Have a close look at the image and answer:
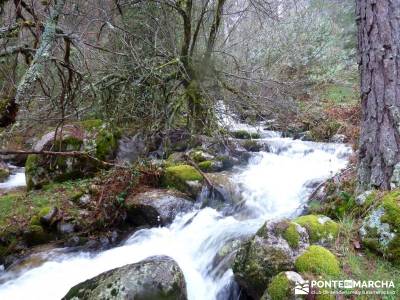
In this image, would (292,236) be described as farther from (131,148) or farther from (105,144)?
(131,148)

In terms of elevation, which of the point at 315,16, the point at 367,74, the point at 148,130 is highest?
the point at 315,16

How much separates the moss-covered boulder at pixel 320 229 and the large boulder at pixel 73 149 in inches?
167

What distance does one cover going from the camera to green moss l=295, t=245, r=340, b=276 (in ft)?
9.34

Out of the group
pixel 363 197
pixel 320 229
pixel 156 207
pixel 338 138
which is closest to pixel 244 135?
pixel 338 138

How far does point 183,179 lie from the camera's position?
623 cm

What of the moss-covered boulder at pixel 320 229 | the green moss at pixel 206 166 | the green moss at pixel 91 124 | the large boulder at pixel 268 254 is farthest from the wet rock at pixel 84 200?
the moss-covered boulder at pixel 320 229

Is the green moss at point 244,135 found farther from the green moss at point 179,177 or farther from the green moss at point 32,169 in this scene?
the green moss at point 32,169

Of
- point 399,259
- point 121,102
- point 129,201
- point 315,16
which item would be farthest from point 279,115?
point 315,16

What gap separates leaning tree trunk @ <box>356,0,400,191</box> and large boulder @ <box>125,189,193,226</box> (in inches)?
117

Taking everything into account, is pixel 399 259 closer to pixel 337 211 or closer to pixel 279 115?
pixel 337 211

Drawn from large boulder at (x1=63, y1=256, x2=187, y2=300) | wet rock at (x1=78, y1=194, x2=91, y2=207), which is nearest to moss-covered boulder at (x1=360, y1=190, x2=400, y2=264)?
large boulder at (x1=63, y1=256, x2=187, y2=300)

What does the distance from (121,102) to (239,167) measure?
2697 mm

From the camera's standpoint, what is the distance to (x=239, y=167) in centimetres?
744

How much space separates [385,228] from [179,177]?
12.3 ft
